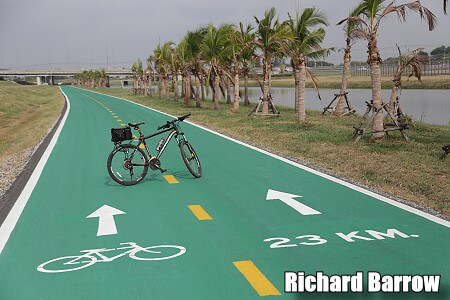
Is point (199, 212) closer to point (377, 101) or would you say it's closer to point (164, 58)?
point (377, 101)

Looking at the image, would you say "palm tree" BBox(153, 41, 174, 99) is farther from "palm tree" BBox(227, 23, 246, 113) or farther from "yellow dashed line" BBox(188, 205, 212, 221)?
"yellow dashed line" BBox(188, 205, 212, 221)

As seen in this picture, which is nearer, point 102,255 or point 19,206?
point 102,255

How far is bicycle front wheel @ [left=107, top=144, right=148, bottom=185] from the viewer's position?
29.9ft

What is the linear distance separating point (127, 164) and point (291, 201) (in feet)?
11.1

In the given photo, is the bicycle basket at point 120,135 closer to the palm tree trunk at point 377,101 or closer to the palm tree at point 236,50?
the palm tree trunk at point 377,101

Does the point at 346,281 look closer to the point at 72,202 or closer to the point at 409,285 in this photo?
the point at 409,285

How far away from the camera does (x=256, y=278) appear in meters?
4.94

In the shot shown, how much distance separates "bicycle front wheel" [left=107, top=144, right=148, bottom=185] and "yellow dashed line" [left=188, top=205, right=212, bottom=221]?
6.64 feet

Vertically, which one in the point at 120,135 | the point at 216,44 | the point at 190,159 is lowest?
the point at 190,159

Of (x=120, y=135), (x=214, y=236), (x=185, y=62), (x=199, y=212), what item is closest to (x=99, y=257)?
(x=214, y=236)

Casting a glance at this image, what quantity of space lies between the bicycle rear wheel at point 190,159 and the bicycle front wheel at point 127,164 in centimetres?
83

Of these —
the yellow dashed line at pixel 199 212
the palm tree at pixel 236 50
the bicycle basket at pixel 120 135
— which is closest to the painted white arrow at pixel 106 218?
the yellow dashed line at pixel 199 212

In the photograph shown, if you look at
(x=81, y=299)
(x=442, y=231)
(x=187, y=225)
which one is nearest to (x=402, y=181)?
(x=442, y=231)

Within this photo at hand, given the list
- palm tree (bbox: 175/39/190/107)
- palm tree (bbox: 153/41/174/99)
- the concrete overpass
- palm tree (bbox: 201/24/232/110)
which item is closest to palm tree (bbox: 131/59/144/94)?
palm tree (bbox: 153/41/174/99)
